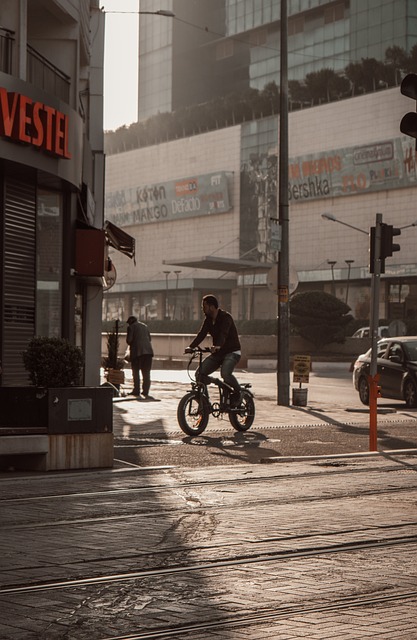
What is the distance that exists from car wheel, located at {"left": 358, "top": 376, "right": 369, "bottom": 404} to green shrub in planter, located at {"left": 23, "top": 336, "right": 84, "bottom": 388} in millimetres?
14541

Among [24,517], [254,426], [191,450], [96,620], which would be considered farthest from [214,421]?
[96,620]

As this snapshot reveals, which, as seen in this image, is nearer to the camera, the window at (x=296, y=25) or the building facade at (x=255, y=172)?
the building facade at (x=255, y=172)

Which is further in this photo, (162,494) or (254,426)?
(254,426)

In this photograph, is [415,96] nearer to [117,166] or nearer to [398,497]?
[398,497]

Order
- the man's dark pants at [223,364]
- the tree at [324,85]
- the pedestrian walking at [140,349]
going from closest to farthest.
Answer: the man's dark pants at [223,364]
the pedestrian walking at [140,349]
the tree at [324,85]

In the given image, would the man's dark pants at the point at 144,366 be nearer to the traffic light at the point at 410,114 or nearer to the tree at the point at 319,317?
the traffic light at the point at 410,114

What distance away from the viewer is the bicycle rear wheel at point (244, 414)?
17000mm

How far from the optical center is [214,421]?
19.8m

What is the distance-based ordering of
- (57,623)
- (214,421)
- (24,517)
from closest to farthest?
1. (57,623)
2. (24,517)
3. (214,421)

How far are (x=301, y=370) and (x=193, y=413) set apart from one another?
850 cm

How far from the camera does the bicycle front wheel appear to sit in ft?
53.7

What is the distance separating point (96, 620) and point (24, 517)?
3491 millimetres

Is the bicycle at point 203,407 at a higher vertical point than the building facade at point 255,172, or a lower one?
lower

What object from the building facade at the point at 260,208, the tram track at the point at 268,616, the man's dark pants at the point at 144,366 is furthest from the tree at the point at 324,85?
the tram track at the point at 268,616
